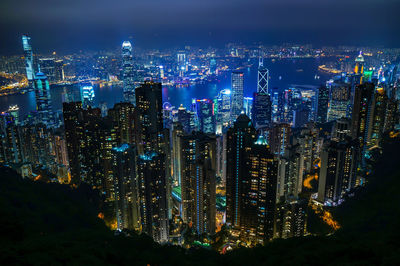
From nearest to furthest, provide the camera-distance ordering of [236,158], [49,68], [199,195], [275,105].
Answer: [236,158], [199,195], [49,68], [275,105]

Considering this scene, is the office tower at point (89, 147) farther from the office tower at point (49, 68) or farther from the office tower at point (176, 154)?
the office tower at point (49, 68)

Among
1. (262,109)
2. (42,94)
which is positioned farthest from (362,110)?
(42,94)

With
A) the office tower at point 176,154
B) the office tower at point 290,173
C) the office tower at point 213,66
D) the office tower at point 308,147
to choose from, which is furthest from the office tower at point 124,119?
the office tower at point 213,66

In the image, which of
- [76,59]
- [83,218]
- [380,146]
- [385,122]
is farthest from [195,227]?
[76,59]

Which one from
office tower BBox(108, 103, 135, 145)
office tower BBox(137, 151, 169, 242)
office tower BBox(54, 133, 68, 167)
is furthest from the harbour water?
office tower BBox(137, 151, 169, 242)

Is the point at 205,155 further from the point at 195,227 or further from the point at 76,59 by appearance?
the point at 76,59

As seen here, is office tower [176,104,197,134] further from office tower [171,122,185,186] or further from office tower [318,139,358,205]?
office tower [318,139,358,205]

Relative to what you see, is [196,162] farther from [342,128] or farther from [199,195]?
[342,128]
